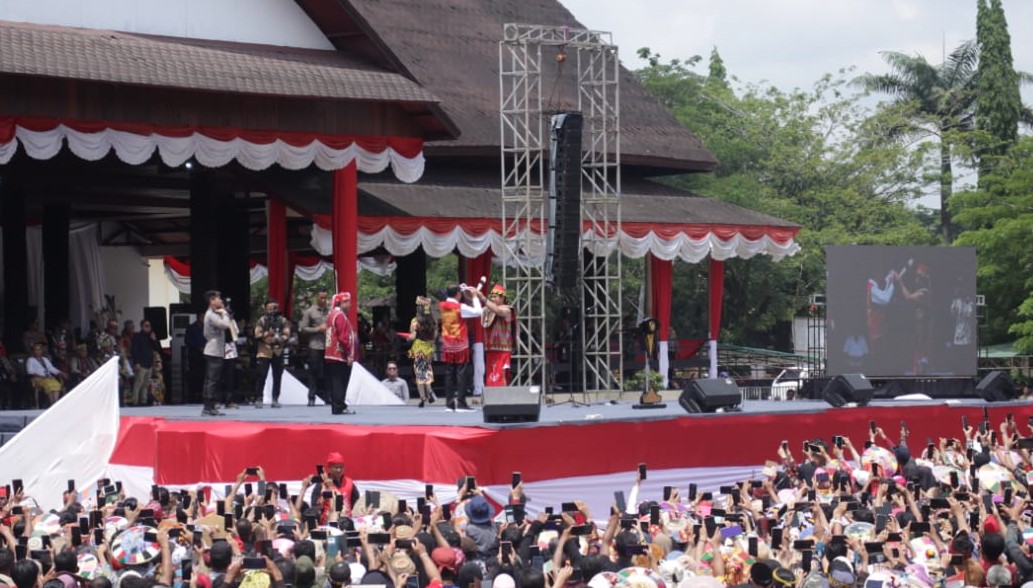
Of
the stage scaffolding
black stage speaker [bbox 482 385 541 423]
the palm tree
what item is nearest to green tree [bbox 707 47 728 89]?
the palm tree

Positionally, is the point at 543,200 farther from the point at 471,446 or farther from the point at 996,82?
the point at 996,82

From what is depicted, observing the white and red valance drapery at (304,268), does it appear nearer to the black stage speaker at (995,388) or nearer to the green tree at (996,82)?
the black stage speaker at (995,388)

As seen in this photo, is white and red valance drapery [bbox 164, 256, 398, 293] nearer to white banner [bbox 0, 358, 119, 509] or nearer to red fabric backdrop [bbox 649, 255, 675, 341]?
red fabric backdrop [bbox 649, 255, 675, 341]

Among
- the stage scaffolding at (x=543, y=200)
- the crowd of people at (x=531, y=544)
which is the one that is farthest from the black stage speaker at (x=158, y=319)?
the crowd of people at (x=531, y=544)

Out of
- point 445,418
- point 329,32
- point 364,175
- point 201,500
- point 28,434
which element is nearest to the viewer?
point 201,500

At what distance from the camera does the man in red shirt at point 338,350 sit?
1770 cm

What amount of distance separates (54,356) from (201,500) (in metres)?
11.4

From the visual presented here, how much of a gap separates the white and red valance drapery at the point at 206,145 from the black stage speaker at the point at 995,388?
837 centimetres

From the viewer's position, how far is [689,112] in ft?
144

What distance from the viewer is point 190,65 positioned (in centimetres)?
2098

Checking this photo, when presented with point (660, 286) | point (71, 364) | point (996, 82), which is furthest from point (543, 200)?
point (996, 82)

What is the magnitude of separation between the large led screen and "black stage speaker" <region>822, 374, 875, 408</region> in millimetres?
2984

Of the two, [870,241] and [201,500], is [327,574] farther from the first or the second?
[870,241]

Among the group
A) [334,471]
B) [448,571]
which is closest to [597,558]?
[448,571]
